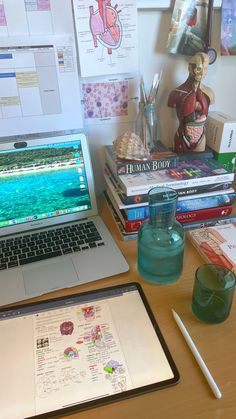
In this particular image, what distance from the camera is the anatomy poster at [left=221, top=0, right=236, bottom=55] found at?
88cm

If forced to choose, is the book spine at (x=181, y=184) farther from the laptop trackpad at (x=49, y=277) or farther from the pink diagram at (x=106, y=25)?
the pink diagram at (x=106, y=25)

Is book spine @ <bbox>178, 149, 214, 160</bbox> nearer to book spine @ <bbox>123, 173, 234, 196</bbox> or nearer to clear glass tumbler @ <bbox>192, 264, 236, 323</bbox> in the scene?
book spine @ <bbox>123, 173, 234, 196</bbox>

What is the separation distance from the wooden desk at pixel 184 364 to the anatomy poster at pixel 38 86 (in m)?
0.45

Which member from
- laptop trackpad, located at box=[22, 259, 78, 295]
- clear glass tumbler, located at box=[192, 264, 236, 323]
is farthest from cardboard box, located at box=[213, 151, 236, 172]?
laptop trackpad, located at box=[22, 259, 78, 295]

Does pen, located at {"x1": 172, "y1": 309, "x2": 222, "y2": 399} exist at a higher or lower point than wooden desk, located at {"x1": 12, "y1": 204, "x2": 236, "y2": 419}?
higher

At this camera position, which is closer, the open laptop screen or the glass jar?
the glass jar

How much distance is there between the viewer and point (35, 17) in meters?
0.77

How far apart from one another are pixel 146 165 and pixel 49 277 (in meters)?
0.36

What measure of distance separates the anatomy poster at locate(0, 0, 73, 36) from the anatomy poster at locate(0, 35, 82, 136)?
0.06 ft

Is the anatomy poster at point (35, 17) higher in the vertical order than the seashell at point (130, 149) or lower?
higher

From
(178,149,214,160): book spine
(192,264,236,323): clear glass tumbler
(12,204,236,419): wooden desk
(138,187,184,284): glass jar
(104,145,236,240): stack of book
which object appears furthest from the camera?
(178,149,214,160): book spine

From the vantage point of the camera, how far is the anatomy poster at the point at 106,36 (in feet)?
2.66

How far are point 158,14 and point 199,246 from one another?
1.98 feet

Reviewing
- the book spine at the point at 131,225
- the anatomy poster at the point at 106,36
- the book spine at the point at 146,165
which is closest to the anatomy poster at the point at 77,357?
the book spine at the point at 131,225
